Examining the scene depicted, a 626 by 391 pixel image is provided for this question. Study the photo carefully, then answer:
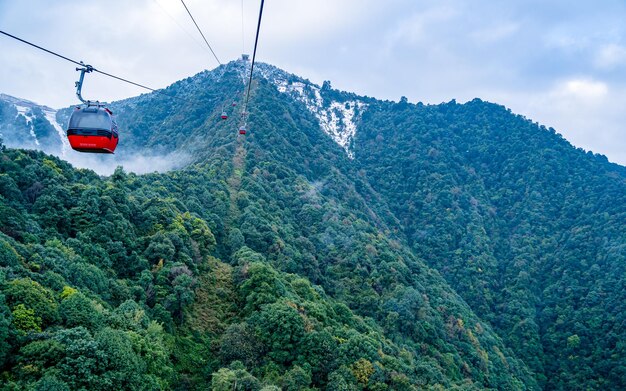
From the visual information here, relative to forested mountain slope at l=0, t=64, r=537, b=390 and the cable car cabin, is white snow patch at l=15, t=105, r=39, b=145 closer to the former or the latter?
forested mountain slope at l=0, t=64, r=537, b=390

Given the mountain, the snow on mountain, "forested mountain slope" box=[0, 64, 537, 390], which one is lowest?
"forested mountain slope" box=[0, 64, 537, 390]

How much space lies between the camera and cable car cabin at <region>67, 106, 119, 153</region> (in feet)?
61.4

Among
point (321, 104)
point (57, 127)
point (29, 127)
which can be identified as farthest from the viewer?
point (321, 104)

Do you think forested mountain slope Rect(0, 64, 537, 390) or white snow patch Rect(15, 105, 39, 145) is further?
white snow patch Rect(15, 105, 39, 145)

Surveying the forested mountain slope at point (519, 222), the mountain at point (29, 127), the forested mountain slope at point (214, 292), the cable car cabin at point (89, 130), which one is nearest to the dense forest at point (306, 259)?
the forested mountain slope at point (214, 292)

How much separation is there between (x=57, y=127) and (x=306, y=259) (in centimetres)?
10768

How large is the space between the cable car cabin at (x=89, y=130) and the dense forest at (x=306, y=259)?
31.0 feet

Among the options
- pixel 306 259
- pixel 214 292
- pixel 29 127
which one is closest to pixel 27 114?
pixel 29 127

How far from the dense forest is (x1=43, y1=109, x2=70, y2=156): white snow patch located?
634 inches

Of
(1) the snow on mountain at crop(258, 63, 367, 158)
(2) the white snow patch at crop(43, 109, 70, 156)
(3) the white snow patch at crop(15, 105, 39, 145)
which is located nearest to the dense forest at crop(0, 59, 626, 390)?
(1) the snow on mountain at crop(258, 63, 367, 158)

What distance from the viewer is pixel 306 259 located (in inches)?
2366

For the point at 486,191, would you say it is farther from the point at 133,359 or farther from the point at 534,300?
the point at 133,359

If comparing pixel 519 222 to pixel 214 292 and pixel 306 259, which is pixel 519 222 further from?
pixel 214 292

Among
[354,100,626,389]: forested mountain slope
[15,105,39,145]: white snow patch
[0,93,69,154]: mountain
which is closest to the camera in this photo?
[354,100,626,389]: forested mountain slope
